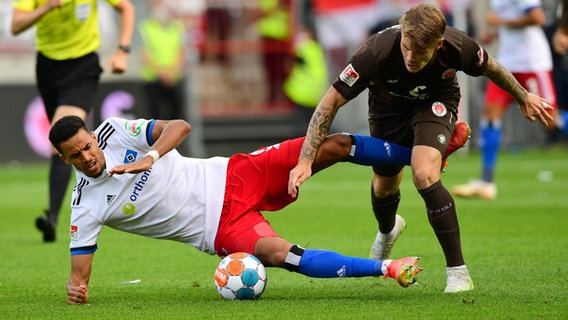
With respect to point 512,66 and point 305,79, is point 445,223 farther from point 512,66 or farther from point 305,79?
point 305,79

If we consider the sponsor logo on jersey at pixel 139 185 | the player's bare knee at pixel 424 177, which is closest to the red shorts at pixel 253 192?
the sponsor logo on jersey at pixel 139 185

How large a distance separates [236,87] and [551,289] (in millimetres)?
16127

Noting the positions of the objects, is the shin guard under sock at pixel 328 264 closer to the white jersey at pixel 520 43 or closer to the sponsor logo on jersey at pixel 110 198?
the sponsor logo on jersey at pixel 110 198

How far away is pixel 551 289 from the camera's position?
620 cm

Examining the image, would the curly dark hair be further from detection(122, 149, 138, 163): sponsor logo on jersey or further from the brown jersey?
the brown jersey

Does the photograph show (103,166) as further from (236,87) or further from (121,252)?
(236,87)

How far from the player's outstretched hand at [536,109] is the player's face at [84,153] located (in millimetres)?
2532

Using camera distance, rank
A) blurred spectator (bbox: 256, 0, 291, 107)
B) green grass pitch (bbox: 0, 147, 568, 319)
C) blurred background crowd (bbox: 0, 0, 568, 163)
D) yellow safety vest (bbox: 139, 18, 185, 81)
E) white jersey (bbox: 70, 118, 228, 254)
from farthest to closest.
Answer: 1. blurred spectator (bbox: 256, 0, 291, 107)
2. yellow safety vest (bbox: 139, 18, 185, 81)
3. blurred background crowd (bbox: 0, 0, 568, 163)
4. white jersey (bbox: 70, 118, 228, 254)
5. green grass pitch (bbox: 0, 147, 568, 319)

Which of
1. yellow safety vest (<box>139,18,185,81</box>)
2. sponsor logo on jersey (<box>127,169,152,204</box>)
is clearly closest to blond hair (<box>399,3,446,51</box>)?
sponsor logo on jersey (<box>127,169,152,204</box>)

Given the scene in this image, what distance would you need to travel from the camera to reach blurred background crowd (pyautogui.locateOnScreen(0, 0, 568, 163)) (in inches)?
773

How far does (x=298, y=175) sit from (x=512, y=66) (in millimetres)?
6288

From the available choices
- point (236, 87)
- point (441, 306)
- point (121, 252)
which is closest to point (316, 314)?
point (441, 306)

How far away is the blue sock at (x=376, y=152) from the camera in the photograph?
6621 millimetres

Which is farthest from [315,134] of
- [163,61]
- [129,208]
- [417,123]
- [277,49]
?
[277,49]
